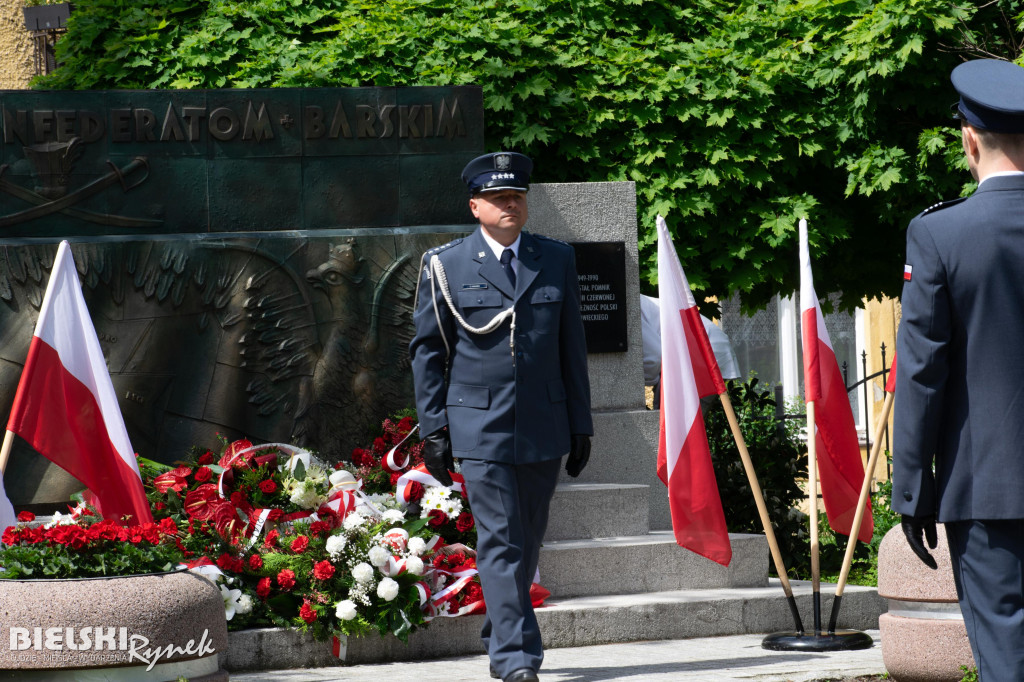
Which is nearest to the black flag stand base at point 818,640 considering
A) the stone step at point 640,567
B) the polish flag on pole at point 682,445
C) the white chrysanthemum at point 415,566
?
the polish flag on pole at point 682,445

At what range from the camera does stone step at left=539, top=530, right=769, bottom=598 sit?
269 inches

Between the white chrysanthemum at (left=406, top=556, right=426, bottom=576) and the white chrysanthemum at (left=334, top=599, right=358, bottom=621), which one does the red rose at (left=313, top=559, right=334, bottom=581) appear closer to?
the white chrysanthemum at (left=334, top=599, right=358, bottom=621)

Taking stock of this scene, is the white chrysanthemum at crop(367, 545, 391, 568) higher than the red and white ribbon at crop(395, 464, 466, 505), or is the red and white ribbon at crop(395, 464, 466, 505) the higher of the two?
the red and white ribbon at crop(395, 464, 466, 505)

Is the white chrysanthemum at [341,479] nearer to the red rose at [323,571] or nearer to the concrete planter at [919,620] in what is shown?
the red rose at [323,571]

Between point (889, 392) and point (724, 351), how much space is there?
15.3 ft

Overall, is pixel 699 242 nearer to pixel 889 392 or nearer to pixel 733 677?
pixel 889 392

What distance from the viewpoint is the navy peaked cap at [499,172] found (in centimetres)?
559

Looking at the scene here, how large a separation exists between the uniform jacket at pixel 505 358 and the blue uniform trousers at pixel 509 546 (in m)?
0.09

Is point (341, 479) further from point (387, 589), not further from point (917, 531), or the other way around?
point (917, 531)

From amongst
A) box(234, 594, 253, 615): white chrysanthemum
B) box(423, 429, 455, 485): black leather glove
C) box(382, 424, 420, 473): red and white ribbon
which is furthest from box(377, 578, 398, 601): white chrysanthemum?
box(382, 424, 420, 473): red and white ribbon

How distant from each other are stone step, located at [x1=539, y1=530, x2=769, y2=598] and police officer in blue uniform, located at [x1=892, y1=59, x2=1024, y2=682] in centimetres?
341

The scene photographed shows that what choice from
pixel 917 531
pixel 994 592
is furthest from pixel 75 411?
pixel 994 592

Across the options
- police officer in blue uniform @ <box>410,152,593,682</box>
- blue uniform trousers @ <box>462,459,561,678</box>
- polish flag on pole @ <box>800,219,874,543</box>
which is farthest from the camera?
polish flag on pole @ <box>800,219,874,543</box>

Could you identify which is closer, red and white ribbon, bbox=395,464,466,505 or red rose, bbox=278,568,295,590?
red rose, bbox=278,568,295,590
